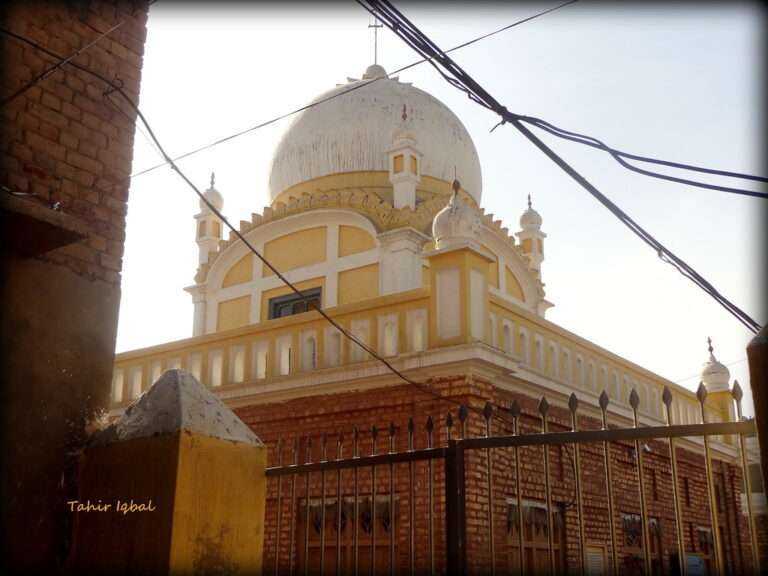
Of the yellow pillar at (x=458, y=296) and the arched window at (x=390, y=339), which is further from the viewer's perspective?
the arched window at (x=390, y=339)

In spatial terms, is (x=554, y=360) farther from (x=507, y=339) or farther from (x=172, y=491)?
(x=172, y=491)

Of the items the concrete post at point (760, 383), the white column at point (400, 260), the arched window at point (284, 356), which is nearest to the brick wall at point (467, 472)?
the arched window at point (284, 356)

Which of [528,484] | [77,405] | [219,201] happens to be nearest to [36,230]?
[77,405]

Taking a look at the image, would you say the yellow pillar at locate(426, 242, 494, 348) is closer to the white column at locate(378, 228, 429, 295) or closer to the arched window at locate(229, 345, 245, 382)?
the arched window at locate(229, 345, 245, 382)

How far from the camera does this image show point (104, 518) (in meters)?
4.56

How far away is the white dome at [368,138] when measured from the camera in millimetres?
16031

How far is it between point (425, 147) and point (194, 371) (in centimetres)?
708

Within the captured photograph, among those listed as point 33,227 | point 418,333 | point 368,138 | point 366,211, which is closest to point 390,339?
point 418,333

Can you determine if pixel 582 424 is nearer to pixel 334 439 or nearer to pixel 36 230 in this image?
pixel 334 439

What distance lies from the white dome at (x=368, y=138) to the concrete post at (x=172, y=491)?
11485 mm

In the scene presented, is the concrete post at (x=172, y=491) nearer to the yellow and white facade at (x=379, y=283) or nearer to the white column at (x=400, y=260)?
the yellow and white facade at (x=379, y=283)

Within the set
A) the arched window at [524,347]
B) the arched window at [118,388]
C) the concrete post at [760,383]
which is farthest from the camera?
the arched window at [118,388]

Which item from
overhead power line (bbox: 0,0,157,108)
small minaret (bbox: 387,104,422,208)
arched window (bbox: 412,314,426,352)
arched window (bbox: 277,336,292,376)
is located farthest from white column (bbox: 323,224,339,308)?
overhead power line (bbox: 0,0,157,108)

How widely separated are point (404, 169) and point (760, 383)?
35.5 feet
